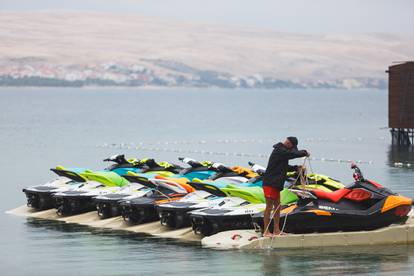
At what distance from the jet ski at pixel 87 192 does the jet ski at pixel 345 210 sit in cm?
663

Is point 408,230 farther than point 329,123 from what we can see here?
No

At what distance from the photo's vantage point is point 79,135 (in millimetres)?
88625

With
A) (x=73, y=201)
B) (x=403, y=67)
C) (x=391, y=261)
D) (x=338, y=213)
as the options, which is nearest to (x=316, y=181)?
(x=338, y=213)

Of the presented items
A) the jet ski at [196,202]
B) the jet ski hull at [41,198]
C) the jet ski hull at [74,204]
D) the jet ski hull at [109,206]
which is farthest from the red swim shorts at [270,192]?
the jet ski hull at [41,198]

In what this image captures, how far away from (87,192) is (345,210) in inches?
317

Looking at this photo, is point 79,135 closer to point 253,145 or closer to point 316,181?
point 253,145

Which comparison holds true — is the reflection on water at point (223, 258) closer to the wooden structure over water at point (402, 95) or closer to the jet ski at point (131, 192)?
the jet ski at point (131, 192)

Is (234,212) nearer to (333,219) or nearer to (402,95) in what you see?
(333,219)

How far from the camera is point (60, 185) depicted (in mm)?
30594

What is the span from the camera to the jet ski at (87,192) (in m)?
28.8

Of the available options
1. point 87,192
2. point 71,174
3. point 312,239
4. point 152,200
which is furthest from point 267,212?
point 71,174

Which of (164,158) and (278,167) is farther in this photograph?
(164,158)

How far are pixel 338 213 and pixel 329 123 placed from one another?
9637 cm

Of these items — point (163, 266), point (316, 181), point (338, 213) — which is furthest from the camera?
point (316, 181)
